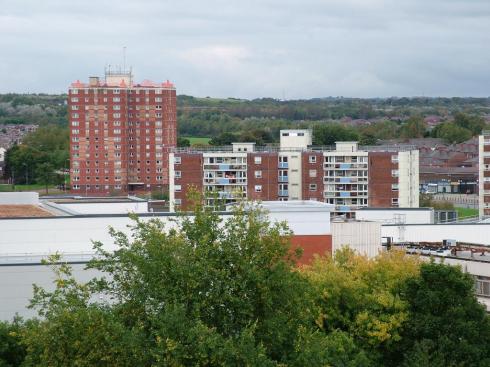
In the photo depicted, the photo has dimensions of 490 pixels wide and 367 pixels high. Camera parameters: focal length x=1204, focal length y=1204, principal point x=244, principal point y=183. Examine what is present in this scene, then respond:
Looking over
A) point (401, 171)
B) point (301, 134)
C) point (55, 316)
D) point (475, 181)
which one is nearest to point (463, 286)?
point (55, 316)

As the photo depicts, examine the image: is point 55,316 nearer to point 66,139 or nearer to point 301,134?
point 301,134

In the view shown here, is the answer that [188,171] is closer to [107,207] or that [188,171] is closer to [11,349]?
[107,207]

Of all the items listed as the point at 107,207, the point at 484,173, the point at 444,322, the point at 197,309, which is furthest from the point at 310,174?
the point at 197,309

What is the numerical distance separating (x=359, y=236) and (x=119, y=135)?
3140 inches

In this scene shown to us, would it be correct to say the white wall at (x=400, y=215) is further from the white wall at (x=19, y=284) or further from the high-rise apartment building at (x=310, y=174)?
the white wall at (x=19, y=284)

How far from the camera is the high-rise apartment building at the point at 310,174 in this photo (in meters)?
84.1

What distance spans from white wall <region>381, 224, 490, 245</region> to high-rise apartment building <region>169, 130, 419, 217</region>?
3045 centimetres

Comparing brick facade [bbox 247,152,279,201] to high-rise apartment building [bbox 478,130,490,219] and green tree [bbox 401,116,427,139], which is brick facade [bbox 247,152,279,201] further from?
green tree [bbox 401,116,427,139]

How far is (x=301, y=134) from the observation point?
8925 centimetres

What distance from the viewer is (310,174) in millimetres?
85000

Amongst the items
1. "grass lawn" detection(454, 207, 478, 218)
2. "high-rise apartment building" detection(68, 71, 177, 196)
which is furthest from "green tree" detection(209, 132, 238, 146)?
"grass lawn" detection(454, 207, 478, 218)

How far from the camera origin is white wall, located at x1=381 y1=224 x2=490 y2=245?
5231 centimetres

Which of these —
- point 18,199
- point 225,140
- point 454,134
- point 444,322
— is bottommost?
point 444,322

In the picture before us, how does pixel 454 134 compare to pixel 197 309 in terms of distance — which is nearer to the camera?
pixel 197 309
